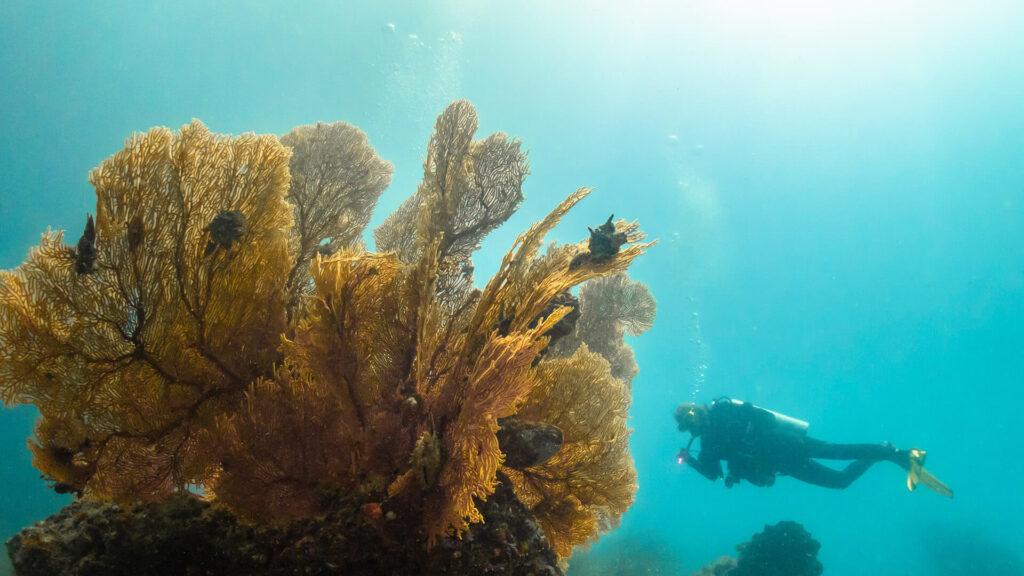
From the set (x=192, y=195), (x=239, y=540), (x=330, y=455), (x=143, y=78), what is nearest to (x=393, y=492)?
(x=330, y=455)

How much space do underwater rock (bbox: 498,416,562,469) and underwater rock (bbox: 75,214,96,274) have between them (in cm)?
299

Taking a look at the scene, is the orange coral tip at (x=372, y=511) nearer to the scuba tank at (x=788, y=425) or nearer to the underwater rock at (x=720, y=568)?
the scuba tank at (x=788, y=425)

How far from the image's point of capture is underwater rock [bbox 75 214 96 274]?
2.87 m

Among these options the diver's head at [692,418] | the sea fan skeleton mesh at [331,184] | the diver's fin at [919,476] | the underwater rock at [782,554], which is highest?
the diver's fin at [919,476]

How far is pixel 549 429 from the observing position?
3.71m

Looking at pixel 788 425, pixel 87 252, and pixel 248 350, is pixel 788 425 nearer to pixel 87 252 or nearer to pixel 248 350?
pixel 248 350

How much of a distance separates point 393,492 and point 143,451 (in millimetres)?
2034

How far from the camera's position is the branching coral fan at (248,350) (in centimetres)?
290

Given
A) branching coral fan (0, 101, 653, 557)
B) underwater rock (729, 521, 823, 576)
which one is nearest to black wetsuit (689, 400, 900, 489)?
underwater rock (729, 521, 823, 576)

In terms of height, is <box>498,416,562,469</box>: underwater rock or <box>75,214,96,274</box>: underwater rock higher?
<box>498,416,562,469</box>: underwater rock

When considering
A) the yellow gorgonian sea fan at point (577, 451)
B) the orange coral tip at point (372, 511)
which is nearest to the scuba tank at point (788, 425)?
the yellow gorgonian sea fan at point (577, 451)

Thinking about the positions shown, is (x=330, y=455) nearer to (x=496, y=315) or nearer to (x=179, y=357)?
(x=179, y=357)

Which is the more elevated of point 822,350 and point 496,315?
point 822,350

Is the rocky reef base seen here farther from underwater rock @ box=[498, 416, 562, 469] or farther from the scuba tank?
the scuba tank
